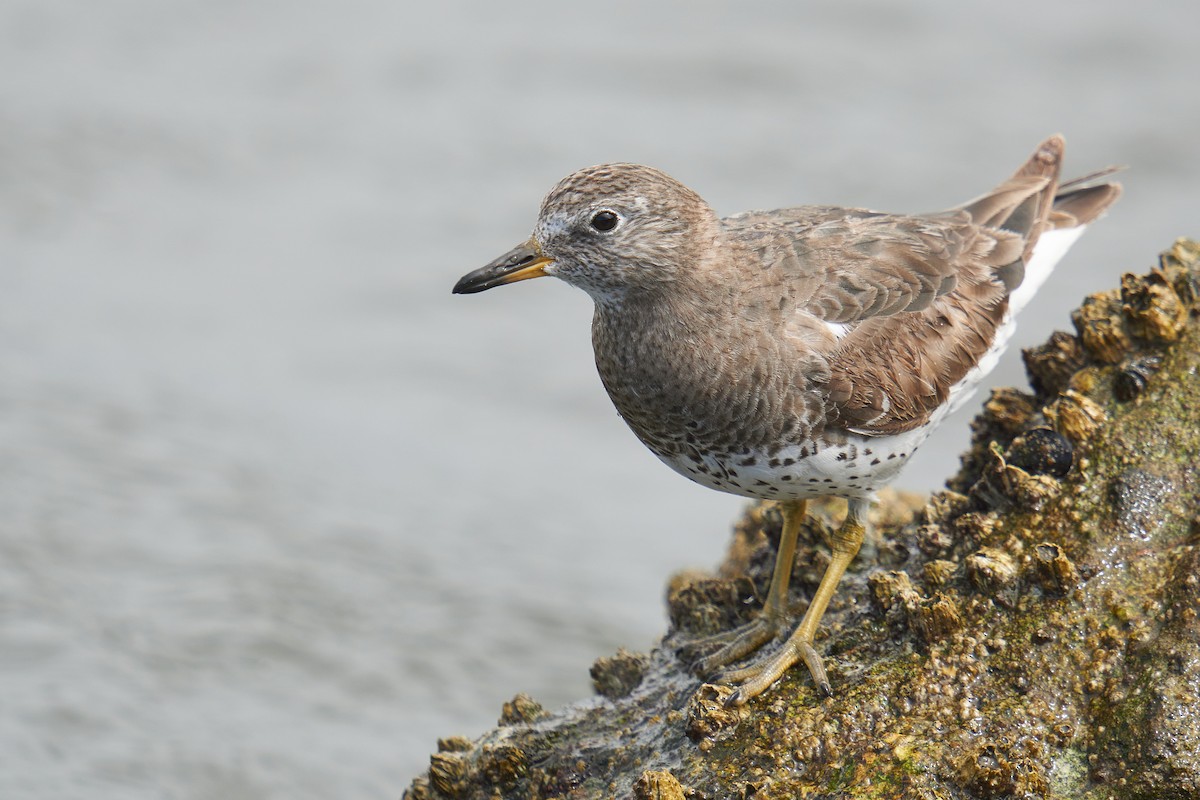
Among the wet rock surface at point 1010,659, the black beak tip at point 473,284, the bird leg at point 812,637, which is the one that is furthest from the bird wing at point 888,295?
the black beak tip at point 473,284

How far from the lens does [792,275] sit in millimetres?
5246

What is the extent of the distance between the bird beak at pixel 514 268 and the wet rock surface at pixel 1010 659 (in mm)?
1642

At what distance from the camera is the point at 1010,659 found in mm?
4340

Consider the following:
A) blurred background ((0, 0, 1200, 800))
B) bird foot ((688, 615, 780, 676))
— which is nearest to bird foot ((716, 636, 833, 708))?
bird foot ((688, 615, 780, 676))

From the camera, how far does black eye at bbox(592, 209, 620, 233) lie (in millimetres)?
4957

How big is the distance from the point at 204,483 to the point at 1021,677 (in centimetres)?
626

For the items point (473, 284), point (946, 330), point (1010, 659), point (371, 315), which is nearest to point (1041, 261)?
point (946, 330)

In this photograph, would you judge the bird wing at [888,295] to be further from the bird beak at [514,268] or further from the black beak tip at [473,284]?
the black beak tip at [473,284]

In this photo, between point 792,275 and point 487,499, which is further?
point 487,499

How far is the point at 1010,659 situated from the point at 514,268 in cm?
229

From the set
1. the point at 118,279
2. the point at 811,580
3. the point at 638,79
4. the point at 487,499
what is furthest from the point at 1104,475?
the point at 638,79

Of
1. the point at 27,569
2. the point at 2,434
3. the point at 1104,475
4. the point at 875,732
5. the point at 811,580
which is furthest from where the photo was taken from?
the point at 2,434

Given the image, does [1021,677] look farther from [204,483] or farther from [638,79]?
[638,79]

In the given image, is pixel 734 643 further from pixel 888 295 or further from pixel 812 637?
pixel 888 295
